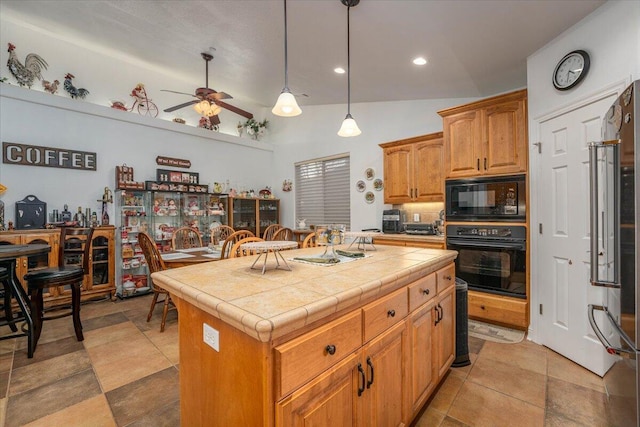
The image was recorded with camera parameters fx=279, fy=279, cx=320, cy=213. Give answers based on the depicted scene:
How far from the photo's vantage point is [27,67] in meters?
3.68

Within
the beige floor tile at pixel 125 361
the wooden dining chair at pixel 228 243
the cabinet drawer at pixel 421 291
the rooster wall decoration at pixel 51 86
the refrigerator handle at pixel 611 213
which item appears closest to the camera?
the refrigerator handle at pixel 611 213

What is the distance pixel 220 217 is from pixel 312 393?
4.81m

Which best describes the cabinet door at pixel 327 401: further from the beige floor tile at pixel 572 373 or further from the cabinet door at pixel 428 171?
the cabinet door at pixel 428 171

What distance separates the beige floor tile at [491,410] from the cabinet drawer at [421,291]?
752 millimetres

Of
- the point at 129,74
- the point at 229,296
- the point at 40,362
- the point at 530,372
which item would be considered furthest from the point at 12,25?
the point at 530,372

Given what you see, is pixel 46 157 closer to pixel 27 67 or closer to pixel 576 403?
pixel 27 67

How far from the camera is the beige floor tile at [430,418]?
1641 millimetres

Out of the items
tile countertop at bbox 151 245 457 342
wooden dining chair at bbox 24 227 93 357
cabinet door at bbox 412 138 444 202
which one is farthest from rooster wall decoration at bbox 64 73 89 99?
cabinet door at bbox 412 138 444 202

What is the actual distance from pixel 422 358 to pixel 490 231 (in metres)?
1.89

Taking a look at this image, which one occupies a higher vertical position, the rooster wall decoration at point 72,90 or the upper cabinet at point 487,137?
the rooster wall decoration at point 72,90

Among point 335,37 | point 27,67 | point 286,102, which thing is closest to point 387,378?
point 286,102

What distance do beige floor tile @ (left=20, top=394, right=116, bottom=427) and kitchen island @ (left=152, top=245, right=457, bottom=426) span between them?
3.02ft

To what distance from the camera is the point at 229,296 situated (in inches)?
38.4

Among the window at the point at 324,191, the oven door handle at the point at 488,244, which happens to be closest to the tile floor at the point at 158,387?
the oven door handle at the point at 488,244
